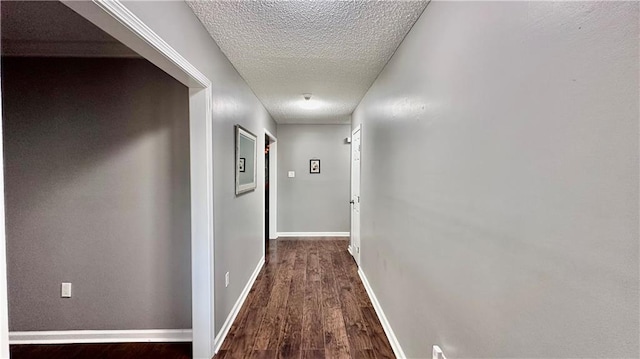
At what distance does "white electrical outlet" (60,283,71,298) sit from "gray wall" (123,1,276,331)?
1.14 metres

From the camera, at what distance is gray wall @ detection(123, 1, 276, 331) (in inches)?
55.4

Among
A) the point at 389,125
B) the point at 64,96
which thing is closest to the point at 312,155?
the point at 389,125

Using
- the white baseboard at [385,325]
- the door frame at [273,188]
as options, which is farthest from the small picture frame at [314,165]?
the white baseboard at [385,325]

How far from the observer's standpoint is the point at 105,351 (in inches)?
81.1

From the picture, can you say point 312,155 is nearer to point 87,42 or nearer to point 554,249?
point 87,42

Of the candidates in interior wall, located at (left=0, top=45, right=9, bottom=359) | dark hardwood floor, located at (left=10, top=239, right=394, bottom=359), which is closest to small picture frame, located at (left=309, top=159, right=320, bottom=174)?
dark hardwood floor, located at (left=10, top=239, right=394, bottom=359)

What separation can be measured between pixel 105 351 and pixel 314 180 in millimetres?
4018

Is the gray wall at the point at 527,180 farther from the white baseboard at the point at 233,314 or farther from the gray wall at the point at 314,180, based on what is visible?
the gray wall at the point at 314,180

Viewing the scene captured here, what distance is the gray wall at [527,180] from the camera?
0.58 m

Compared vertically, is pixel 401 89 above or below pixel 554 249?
above

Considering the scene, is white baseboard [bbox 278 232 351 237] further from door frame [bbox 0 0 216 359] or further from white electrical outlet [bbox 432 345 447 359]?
white electrical outlet [bbox 432 345 447 359]

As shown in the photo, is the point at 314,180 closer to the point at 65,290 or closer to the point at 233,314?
the point at 233,314

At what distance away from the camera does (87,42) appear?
75.3 inches

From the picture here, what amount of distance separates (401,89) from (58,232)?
2.75 metres
